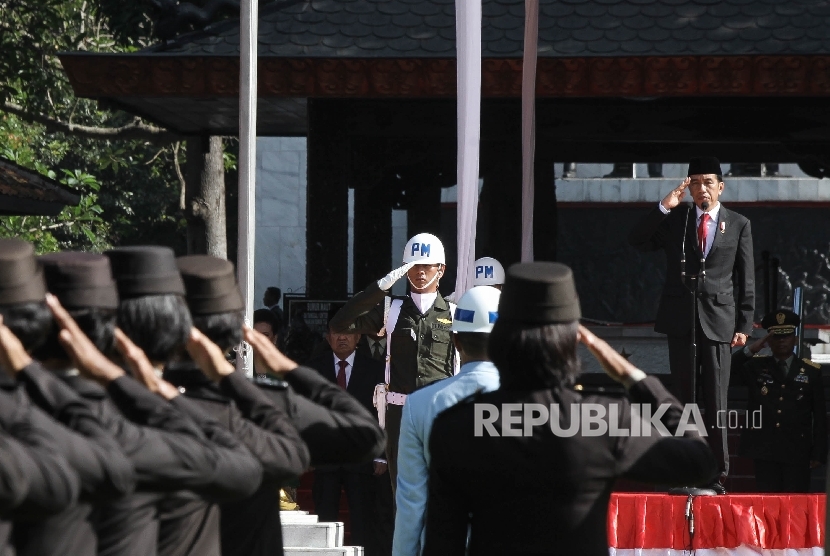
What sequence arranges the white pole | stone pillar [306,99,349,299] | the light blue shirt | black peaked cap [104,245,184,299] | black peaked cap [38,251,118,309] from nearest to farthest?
black peaked cap [38,251,118,309], black peaked cap [104,245,184,299], the light blue shirt, the white pole, stone pillar [306,99,349,299]

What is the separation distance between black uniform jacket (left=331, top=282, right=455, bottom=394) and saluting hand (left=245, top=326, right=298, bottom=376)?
3.97 metres

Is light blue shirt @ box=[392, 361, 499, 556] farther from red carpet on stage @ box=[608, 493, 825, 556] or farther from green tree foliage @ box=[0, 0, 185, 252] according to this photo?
green tree foliage @ box=[0, 0, 185, 252]

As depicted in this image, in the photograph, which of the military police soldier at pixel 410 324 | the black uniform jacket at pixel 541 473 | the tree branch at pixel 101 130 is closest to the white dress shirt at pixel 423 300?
the military police soldier at pixel 410 324

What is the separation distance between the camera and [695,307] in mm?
8008

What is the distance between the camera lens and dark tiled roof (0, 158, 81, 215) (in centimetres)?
1109

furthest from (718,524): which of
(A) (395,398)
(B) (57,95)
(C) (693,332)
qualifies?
(B) (57,95)

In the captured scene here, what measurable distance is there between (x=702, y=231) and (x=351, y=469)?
2.59 metres

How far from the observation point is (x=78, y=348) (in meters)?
3.06

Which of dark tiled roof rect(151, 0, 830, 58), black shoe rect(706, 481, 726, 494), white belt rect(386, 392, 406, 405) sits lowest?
black shoe rect(706, 481, 726, 494)

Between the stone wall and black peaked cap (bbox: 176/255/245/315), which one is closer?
black peaked cap (bbox: 176/255/245/315)

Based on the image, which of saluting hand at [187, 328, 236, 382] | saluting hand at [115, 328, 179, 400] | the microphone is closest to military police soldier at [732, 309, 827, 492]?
the microphone

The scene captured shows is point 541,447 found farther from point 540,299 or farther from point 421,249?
point 421,249

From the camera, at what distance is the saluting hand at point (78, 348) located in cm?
306

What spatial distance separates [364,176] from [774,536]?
4.36 m
